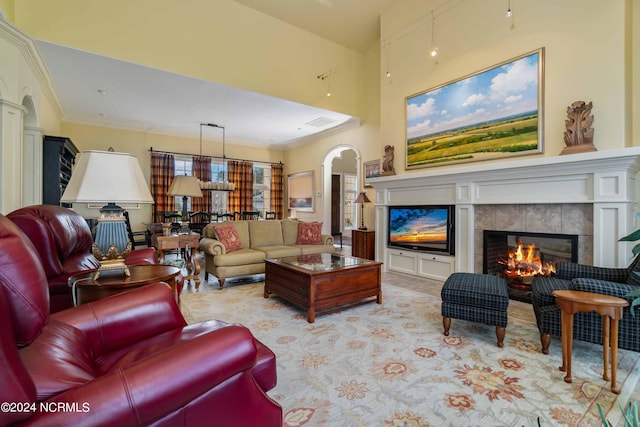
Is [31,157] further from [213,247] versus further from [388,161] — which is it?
[388,161]

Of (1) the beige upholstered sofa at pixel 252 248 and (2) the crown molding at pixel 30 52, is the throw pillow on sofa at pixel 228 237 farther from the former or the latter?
(2) the crown molding at pixel 30 52

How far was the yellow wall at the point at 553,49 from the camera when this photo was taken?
9.56ft

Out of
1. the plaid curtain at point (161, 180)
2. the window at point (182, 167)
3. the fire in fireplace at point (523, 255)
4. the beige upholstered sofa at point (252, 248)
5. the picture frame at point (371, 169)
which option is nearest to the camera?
the fire in fireplace at point (523, 255)

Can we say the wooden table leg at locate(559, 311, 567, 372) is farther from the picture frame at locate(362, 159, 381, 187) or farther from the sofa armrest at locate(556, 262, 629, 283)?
the picture frame at locate(362, 159, 381, 187)

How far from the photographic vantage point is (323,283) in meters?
2.93

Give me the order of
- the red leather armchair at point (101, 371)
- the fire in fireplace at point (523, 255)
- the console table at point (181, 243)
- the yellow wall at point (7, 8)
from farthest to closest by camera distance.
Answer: the console table at point (181, 243) → the fire in fireplace at point (523, 255) → the yellow wall at point (7, 8) → the red leather armchair at point (101, 371)

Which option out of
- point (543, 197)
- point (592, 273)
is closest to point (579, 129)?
point (543, 197)

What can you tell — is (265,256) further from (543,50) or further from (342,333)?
(543,50)

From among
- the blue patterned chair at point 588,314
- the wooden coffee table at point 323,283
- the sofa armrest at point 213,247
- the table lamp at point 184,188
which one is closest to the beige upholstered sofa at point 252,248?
the sofa armrest at point 213,247

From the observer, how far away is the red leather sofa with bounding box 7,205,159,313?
6.04ft

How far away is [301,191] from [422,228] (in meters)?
4.38

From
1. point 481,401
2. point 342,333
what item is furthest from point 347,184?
point 481,401

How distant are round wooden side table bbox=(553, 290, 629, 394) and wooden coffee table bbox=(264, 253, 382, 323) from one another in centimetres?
167

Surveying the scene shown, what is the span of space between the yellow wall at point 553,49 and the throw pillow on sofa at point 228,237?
3697mm
